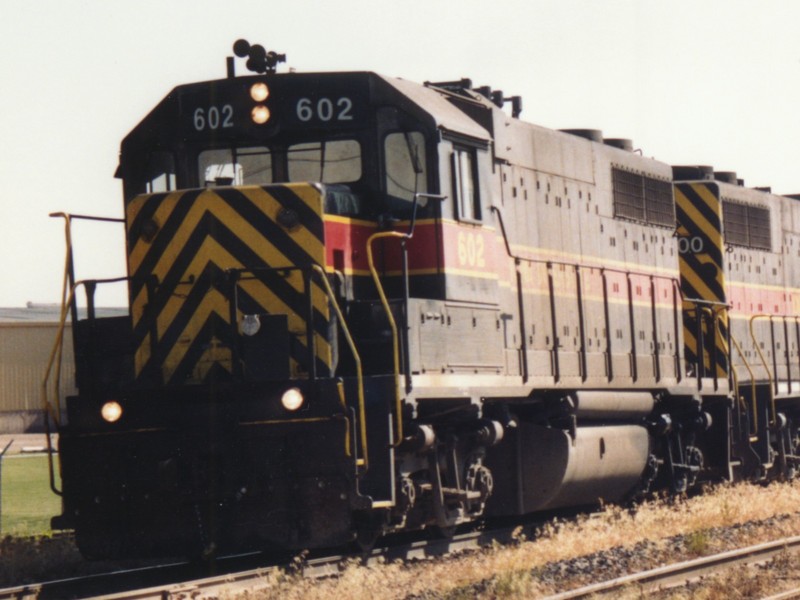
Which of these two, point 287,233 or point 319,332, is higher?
point 287,233

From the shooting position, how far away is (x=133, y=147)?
1098 cm

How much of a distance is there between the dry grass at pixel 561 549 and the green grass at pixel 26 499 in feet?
18.8

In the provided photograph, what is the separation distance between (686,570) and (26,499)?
1256cm

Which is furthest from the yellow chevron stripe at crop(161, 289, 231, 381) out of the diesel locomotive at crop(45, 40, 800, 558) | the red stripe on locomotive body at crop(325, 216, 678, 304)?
the red stripe on locomotive body at crop(325, 216, 678, 304)

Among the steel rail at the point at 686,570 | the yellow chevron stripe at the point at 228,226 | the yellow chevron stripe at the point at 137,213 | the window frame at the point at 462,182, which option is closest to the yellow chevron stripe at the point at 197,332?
the yellow chevron stripe at the point at 228,226

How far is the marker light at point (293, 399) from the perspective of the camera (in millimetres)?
9570

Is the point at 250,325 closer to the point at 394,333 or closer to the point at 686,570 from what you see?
the point at 394,333

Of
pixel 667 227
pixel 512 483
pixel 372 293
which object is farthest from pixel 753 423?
pixel 372 293

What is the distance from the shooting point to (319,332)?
10.1m

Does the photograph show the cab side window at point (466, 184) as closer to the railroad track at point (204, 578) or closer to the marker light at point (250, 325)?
the marker light at point (250, 325)

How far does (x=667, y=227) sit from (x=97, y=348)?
8061 mm

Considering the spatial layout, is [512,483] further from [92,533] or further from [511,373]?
[92,533]

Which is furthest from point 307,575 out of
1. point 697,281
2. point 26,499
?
point 26,499

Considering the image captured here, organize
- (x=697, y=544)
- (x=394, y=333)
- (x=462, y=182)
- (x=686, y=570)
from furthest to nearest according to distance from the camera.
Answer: (x=697, y=544) < (x=462, y=182) < (x=686, y=570) < (x=394, y=333)
